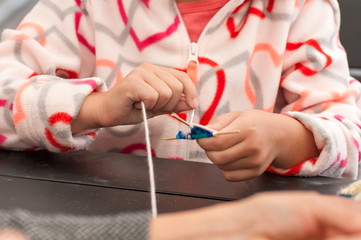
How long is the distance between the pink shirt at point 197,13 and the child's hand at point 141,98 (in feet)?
0.67

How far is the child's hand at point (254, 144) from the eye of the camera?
0.45 metres

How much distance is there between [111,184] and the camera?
0.41m

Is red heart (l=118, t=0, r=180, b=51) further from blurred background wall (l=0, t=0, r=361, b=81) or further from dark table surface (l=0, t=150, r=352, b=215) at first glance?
blurred background wall (l=0, t=0, r=361, b=81)

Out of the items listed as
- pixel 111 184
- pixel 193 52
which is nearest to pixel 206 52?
pixel 193 52

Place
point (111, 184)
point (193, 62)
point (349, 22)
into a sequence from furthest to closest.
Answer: point (349, 22), point (193, 62), point (111, 184)

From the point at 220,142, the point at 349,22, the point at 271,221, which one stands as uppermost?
the point at 271,221

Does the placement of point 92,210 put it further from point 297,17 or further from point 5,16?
point 5,16

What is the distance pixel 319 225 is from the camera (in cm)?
17

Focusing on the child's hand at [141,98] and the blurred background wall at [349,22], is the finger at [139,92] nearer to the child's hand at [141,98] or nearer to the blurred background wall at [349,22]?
the child's hand at [141,98]

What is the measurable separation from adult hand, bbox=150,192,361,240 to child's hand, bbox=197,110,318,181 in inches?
Result: 10.5

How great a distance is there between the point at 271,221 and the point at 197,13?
561 mm

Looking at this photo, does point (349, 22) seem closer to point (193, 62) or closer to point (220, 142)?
point (193, 62)

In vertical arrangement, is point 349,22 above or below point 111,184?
below

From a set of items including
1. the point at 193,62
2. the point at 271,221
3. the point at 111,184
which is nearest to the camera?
the point at 271,221
